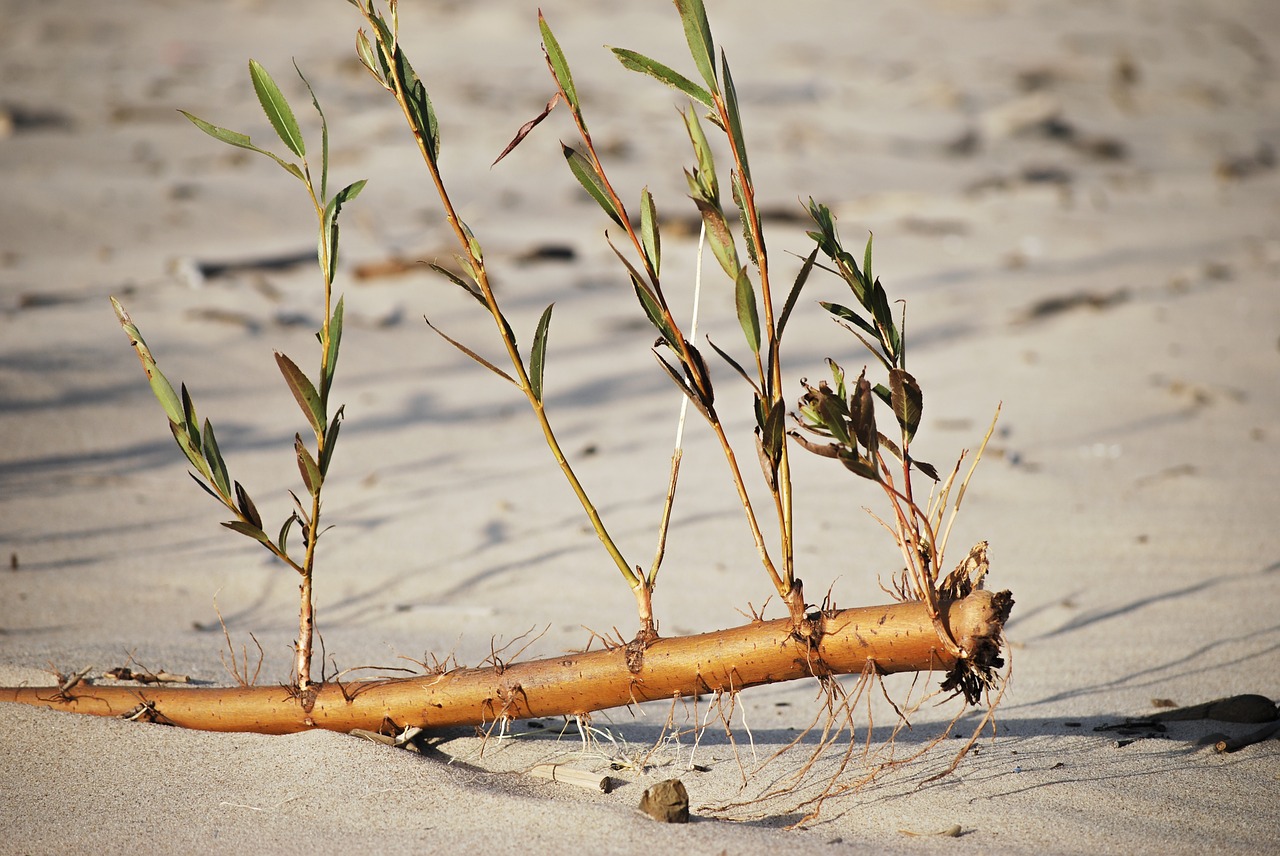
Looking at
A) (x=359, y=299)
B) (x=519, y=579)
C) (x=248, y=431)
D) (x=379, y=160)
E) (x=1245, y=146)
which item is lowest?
(x=519, y=579)

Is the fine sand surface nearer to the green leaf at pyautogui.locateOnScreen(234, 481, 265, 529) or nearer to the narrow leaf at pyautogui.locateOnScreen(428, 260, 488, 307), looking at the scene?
the green leaf at pyautogui.locateOnScreen(234, 481, 265, 529)

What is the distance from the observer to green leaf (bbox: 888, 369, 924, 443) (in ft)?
4.61

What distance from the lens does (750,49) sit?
13.1 meters

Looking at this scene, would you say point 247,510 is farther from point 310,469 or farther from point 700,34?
point 700,34

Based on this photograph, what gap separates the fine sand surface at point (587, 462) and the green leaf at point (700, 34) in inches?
37.6

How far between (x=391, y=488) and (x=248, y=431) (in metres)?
0.79

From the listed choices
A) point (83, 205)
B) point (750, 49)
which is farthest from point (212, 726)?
point (750, 49)

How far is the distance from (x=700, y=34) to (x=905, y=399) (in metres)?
0.59

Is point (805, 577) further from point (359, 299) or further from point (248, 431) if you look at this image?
point (359, 299)

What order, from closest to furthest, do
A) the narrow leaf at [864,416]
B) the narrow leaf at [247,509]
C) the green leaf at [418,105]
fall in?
the narrow leaf at [864,416], the green leaf at [418,105], the narrow leaf at [247,509]

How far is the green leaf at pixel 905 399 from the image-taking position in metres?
1.41

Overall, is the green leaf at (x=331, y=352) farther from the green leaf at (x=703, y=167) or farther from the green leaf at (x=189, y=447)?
the green leaf at (x=703, y=167)

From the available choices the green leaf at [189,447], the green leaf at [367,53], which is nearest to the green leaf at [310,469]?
the green leaf at [189,447]

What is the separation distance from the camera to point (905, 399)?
144 cm
